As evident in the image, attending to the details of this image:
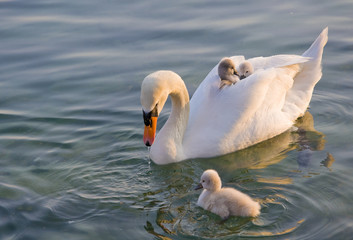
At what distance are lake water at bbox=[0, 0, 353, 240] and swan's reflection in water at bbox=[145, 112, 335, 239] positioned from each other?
2 centimetres

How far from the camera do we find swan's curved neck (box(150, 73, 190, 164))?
8203 mm

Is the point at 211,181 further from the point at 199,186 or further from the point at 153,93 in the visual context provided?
the point at 153,93

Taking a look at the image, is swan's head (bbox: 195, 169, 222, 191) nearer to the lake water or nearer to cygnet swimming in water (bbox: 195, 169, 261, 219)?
cygnet swimming in water (bbox: 195, 169, 261, 219)

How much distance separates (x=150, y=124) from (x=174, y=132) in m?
0.63

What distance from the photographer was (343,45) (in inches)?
460

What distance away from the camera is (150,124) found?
777 centimetres

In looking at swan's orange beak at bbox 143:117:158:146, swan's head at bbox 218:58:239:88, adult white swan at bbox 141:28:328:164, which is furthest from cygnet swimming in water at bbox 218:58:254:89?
swan's orange beak at bbox 143:117:158:146

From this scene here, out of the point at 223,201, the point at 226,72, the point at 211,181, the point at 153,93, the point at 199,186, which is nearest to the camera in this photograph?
the point at 223,201

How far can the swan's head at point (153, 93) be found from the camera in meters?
7.46

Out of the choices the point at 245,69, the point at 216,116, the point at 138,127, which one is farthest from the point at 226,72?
the point at 138,127

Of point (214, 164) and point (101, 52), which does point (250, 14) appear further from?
point (214, 164)

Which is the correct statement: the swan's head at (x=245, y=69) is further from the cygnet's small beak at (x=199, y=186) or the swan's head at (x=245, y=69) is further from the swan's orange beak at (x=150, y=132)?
the cygnet's small beak at (x=199, y=186)

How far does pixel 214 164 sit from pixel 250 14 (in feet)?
18.7

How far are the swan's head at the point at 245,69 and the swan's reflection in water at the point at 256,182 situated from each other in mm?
1031
